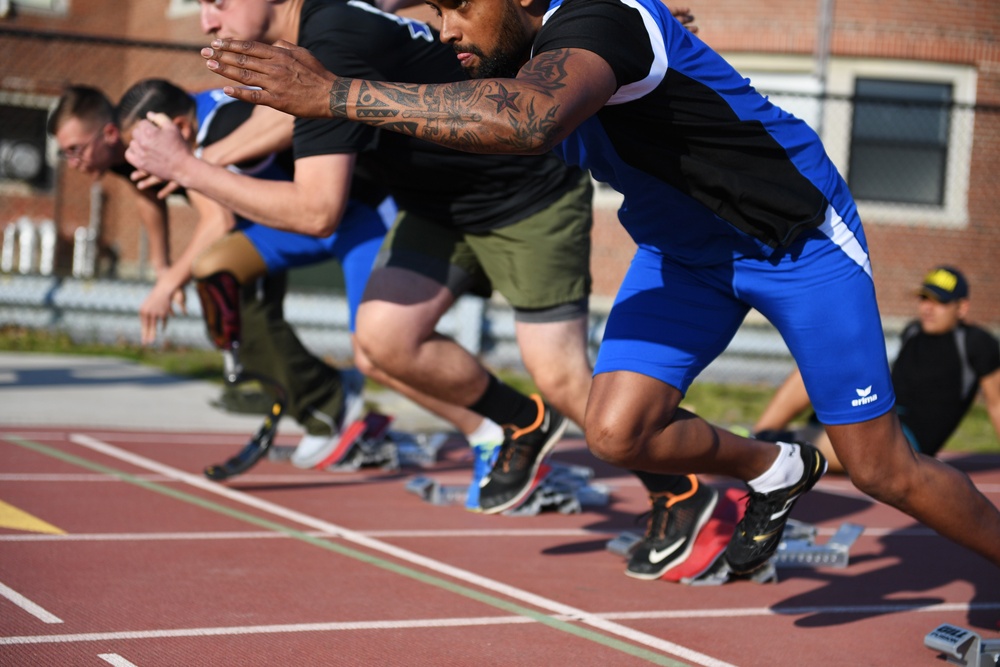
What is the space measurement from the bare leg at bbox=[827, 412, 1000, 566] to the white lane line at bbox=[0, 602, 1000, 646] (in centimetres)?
69

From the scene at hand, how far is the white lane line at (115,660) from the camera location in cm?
292

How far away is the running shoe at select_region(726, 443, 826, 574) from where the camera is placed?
11.8 ft

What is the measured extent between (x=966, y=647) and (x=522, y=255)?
236 cm

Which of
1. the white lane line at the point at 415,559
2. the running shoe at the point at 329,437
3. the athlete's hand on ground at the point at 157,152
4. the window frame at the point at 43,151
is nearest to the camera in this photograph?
the white lane line at the point at 415,559

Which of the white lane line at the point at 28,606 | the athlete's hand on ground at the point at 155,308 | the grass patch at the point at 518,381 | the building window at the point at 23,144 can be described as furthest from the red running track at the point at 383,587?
the building window at the point at 23,144

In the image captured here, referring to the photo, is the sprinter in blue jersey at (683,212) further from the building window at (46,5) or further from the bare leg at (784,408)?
the building window at (46,5)

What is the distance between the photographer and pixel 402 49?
15.3 feet

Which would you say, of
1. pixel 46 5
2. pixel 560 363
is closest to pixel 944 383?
pixel 560 363

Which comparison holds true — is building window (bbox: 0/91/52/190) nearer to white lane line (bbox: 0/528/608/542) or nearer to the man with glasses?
the man with glasses

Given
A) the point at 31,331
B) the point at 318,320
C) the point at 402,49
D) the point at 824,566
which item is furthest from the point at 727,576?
the point at 31,331

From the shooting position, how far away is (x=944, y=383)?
6984 mm

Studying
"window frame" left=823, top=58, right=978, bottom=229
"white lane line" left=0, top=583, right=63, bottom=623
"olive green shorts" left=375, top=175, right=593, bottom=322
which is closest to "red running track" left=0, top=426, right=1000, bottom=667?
"white lane line" left=0, top=583, right=63, bottom=623

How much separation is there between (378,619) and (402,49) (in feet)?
7.37

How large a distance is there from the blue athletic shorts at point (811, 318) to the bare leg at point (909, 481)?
6 cm
